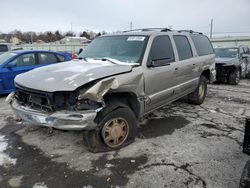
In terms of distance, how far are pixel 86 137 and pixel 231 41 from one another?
85.1 feet

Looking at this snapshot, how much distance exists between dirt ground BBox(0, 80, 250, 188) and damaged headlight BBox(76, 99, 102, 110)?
86cm

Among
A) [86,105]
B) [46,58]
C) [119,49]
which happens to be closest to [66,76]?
[86,105]

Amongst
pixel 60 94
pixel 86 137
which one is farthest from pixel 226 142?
pixel 60 94

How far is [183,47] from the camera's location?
5.35 metres

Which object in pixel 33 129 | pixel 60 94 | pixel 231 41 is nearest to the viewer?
pixel 60 94

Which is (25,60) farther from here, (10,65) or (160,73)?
(160,73)

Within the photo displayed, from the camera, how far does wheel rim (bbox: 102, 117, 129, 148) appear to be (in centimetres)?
355

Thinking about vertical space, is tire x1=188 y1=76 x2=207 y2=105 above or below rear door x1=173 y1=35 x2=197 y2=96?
below

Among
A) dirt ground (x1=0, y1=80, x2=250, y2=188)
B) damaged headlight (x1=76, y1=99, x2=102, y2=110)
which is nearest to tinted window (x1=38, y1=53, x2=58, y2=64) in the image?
dirt ground (x1=0, y1=80, x2=250, y2=188)

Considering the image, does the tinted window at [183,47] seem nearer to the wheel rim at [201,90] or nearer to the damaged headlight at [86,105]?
the wheel rim at [201,90]

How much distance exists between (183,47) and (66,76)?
3124 mm

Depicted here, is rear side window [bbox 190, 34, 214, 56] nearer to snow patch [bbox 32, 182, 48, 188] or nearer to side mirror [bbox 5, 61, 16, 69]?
snow patch [bbox 32, 182, 48, 188]

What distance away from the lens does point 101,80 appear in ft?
10.6

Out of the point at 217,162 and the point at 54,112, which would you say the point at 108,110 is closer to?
the point at 54,112
